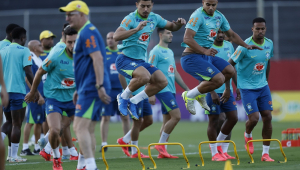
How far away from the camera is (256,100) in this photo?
10.2m

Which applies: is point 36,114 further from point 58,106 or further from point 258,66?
point 258,66

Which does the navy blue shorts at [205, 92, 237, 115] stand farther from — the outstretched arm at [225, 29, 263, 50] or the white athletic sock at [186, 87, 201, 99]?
the outstretched arm at [225, 29, 263, 50]

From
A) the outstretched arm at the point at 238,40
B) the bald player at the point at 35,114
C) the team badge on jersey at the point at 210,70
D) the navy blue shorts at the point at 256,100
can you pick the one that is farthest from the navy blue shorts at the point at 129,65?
the bald player at the point at 35,114

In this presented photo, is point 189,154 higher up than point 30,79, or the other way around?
point 30,79

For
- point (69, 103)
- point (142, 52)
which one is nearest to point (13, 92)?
point (69, 103)

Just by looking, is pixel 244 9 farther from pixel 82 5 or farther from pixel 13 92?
pixel 82 5

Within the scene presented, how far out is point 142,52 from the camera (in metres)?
9.30

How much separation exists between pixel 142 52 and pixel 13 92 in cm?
295

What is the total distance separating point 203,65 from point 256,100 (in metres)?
1.81

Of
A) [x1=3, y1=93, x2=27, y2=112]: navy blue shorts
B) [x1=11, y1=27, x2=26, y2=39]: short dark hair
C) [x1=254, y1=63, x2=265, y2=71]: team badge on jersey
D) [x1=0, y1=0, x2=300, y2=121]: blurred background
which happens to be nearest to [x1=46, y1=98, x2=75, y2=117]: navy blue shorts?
[x1=3, y1=93, x2=27, y2=112]: navy blue shorts

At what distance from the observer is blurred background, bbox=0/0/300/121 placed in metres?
22.3

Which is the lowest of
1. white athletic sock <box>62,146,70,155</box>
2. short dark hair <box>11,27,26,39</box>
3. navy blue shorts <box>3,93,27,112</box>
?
white athletic sock <box>62,146,70,155</box>

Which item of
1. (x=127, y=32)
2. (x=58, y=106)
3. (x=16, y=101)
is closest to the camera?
(x=127, y=32)

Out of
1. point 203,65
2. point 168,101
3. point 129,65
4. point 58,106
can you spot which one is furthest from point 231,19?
point 58,106
